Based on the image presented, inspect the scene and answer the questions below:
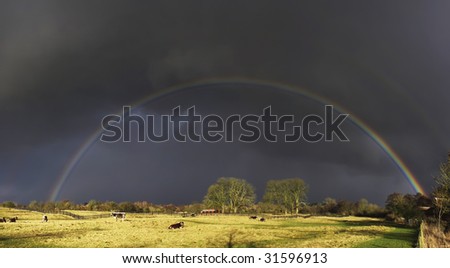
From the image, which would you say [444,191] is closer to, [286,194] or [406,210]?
[406,210]

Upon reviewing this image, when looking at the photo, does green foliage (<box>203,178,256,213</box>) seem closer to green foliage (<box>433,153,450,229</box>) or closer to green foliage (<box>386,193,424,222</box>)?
green foliage (<box>386,193,424,222</box>)

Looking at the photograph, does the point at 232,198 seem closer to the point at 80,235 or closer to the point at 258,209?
the point at 258,209

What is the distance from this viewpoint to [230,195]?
12100cm

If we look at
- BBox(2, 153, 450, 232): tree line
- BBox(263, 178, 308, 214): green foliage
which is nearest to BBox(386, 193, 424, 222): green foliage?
BBox(2, 153, 450, 232): tree line

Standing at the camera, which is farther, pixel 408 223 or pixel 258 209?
pixel 258 209

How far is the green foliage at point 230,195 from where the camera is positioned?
119938 millimetres

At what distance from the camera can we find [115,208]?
358ft

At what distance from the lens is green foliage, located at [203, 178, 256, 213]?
119938mm

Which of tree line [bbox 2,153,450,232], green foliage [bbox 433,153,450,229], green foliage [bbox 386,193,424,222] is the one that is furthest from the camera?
tree line [bbox 2,153,450,232]

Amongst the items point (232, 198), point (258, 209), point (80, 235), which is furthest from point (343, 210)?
point (80, 235)

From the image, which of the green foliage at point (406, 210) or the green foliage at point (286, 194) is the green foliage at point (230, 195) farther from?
the green foliage at point (406, 210)

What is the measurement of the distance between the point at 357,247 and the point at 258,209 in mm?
81331
